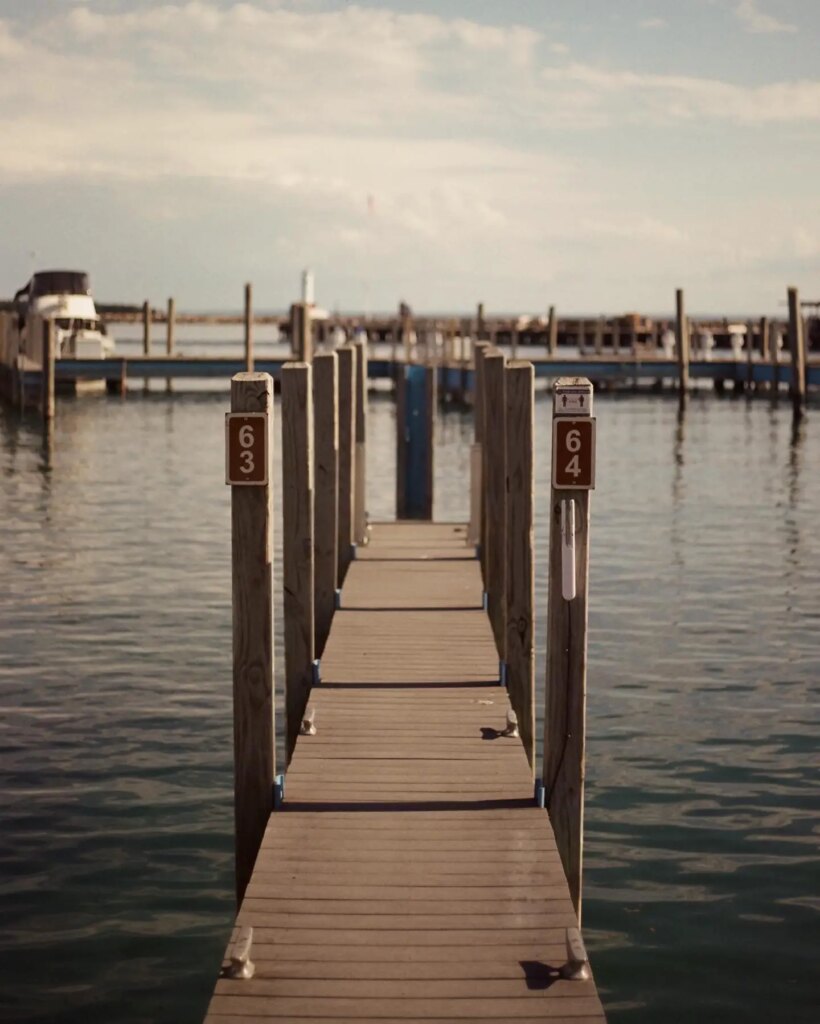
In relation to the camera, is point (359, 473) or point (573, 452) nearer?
point (573, 452)

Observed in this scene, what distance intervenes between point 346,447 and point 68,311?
1519 inches

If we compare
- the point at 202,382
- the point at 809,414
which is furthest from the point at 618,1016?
the point at 202,382

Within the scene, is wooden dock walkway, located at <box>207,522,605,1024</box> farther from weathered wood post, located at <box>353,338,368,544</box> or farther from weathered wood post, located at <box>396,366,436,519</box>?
weathered wood post, located at <box>396,366,436,519</box>

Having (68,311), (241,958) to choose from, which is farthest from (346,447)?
(68,311)

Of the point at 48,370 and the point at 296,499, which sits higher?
the point at 48,370

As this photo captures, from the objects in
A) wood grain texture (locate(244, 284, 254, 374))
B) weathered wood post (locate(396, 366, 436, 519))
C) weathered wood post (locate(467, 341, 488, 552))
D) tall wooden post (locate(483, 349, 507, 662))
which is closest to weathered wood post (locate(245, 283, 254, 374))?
wood grain texture (locate(244, 284, 254, 374))

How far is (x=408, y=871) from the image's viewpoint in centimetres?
632

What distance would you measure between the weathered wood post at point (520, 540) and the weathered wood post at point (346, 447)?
13.6 feet

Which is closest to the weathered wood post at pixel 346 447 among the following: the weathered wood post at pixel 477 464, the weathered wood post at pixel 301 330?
the weathered wood post at pixel 477 464

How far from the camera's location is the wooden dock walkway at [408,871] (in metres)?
5.23

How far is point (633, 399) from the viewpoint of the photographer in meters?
50.5

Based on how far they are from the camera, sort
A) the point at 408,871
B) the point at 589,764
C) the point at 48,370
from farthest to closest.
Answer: the point at 48,370 → the point at 589,764 → the point at 408,871

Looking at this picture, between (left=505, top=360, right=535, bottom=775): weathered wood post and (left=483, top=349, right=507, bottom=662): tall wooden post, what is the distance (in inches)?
65.1

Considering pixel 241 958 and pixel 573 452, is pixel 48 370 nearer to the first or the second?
pixel 573 452
